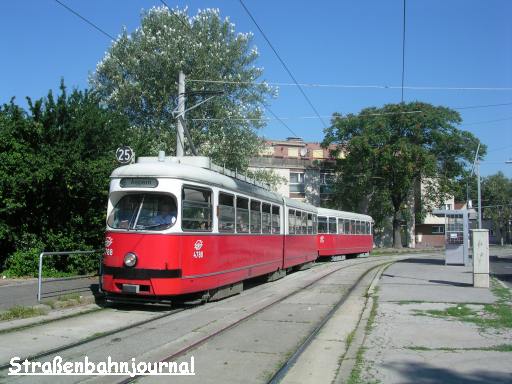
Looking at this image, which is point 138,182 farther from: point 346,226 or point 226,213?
point 346,226

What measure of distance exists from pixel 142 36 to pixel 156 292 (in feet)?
68.3

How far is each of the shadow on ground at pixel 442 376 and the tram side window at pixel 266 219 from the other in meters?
9.15

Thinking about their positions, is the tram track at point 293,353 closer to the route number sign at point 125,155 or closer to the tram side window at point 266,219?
the tram side window at point 266,219

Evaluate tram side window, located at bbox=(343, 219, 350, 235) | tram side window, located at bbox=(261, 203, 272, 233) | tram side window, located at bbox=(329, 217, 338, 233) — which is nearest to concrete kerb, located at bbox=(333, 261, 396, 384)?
tram side window, located at bbox=(261, 203, 272, 233)

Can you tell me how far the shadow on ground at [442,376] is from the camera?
620 centimetres

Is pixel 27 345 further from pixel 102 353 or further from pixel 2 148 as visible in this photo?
pixel 2 148

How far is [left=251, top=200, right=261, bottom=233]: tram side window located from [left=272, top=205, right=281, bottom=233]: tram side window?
1688 mm

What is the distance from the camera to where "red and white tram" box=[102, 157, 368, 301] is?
34.2 feet

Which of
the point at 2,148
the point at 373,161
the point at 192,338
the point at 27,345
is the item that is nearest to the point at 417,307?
the point at 192,338

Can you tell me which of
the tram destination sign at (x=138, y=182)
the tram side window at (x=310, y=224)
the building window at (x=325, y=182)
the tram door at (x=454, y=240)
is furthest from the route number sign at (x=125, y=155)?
the building window at (x=325, y=182)

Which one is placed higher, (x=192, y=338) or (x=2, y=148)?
(x=2, y=148)

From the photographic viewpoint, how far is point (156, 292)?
10.4m

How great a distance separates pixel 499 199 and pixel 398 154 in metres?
50.4

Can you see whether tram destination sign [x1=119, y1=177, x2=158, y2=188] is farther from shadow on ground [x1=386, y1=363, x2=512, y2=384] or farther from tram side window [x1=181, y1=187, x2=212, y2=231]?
shadow on ground [x1=386, y1=363, x2=512, y2=384]
